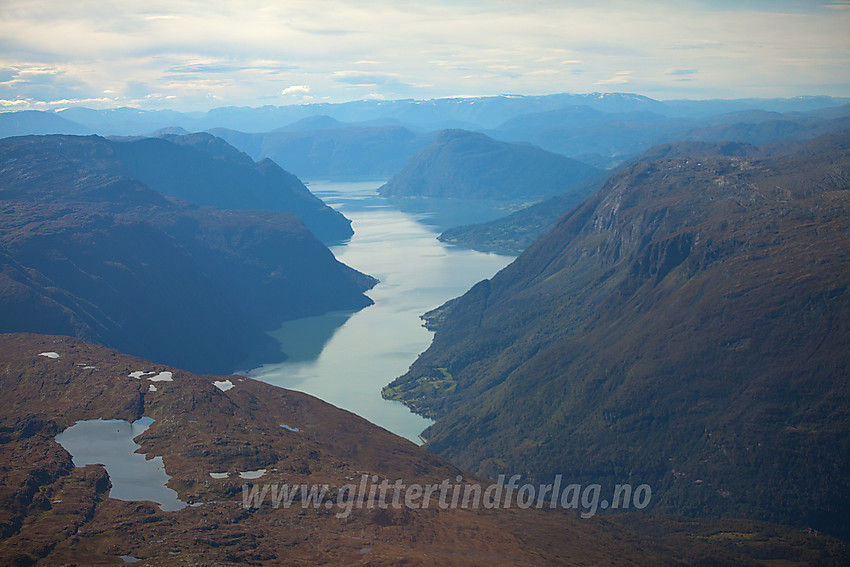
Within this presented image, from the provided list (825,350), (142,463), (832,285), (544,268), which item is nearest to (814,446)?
(825,350)

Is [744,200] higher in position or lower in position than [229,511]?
higher

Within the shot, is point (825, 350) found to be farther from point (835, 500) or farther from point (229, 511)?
point (229, 511)

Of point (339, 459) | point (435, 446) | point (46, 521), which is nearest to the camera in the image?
point (46, 521)

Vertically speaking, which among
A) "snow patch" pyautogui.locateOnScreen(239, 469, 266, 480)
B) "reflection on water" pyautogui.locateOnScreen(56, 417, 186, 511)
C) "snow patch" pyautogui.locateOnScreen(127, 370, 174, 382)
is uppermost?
"snow patch" pyautogui.locateOnScreen(127, 370, 174, 382)

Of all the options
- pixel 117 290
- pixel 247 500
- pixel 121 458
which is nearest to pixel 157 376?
pixel 121 458

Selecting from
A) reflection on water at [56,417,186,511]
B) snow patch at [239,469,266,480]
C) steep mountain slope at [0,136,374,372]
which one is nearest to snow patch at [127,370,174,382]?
reflection on water at [56,417,186,511]

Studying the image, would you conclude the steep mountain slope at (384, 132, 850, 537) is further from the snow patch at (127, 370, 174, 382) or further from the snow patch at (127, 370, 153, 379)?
the snow patch at (127, 370, 153, 379)

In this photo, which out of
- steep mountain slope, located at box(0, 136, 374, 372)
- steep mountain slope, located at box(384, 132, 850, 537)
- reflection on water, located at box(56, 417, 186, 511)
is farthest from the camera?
steep mountain slope, located at box(0, 136, 374, 372)
